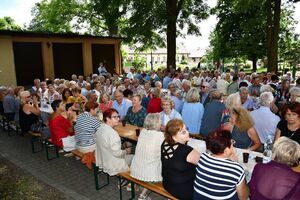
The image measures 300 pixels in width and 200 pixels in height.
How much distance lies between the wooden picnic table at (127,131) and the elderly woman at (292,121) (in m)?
2.79

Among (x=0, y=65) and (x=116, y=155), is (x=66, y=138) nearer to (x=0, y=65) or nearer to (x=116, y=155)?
(x=116, y=155)

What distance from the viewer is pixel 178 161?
3658 millimetres

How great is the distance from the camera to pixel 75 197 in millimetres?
5312

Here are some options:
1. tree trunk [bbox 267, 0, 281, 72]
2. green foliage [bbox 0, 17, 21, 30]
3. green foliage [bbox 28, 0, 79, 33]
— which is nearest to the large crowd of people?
tree trunk [bbox 267, 0, 281, 72]

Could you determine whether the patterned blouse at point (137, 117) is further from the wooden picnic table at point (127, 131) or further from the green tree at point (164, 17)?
the green tree at point (164, 17)

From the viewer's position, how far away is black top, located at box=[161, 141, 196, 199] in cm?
365

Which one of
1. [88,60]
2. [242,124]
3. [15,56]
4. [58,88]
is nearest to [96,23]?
[88,60]

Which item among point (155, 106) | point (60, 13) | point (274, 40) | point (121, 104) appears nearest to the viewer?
point (155, 106)

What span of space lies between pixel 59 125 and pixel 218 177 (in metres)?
4.31

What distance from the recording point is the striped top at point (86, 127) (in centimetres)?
566

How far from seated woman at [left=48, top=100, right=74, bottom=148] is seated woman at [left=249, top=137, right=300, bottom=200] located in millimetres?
4444

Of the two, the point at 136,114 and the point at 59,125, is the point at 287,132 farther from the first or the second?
the point at 59,125

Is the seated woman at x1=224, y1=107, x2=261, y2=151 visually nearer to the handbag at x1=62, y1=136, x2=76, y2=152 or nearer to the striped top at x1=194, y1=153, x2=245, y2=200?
the striped top at x1=194, y1=153, x2=245, y2=200

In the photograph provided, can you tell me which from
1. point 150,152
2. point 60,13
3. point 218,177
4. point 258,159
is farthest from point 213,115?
point 60,13
